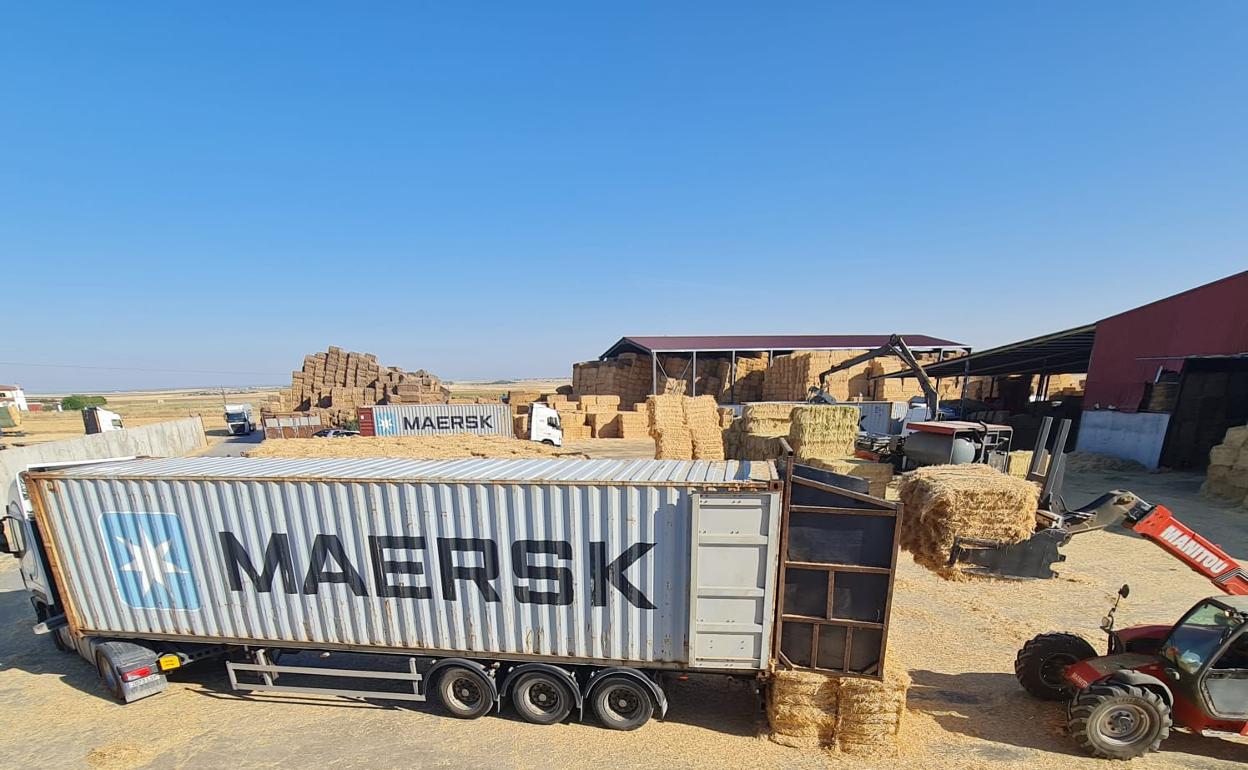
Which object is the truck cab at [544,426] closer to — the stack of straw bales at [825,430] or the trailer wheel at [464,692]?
the stack of straw bales at [825,430]

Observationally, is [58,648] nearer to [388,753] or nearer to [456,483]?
[388,753]

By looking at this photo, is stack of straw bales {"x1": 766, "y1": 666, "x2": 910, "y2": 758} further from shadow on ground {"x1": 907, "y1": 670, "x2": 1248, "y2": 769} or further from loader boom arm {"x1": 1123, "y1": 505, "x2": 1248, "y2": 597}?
loader boom arm {"x1": 1123, "y1": 505, "x2": 1248, "y2": 597}

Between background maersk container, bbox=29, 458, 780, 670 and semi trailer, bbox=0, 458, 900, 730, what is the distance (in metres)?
0.03

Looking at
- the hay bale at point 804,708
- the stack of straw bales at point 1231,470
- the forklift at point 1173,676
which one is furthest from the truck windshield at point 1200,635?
the stack of straw bales at point 1231,470

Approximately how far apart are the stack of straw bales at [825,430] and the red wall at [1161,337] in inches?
597

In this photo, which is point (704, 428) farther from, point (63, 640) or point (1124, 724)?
point (63, 640)

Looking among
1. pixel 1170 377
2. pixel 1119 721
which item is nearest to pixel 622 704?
pixel 1119 721

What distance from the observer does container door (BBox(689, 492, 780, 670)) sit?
19.2 feet

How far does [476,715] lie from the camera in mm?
6824

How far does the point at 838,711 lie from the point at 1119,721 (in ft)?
11.1

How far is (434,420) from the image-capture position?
1318 inches

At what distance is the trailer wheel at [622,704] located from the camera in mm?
6469

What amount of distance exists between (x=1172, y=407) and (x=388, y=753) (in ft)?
102

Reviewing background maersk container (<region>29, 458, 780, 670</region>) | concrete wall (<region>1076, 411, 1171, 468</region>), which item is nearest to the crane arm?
concrete wall (<region>1076, 411, 1171, 468</region>)
